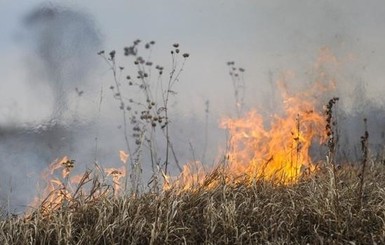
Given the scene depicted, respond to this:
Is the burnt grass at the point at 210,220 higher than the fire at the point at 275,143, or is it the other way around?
the fire at the point at 275,143

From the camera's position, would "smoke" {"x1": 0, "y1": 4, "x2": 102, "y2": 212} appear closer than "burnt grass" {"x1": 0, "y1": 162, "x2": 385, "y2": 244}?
No

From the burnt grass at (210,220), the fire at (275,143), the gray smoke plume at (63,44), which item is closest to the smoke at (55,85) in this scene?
the gray smoke plume at (63,44)

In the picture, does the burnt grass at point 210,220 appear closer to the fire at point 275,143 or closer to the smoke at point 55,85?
the fire at point 275,143

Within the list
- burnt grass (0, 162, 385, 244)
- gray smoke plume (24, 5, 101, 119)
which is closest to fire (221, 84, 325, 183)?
burnt grass (0, 162, 385, 244)

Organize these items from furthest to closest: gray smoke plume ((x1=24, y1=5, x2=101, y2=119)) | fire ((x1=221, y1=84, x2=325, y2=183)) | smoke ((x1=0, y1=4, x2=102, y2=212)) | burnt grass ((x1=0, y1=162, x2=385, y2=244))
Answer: gray smoke plume ((x1=24, y1=5, x2=101, y2=119))
smoke ((x1=0, y1=4, x2=102, y2=212))
fire ((x1=221, y1=84, x2=325, y2=183))
burnt grass ((x1=0, y1=162, x2=385, y2=244))

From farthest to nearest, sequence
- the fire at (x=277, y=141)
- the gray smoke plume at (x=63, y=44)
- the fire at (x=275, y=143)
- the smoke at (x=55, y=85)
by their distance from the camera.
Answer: the gray smoke plume at (x=63, y=44), the smoke at (x=55, y=85), the fire at (x=277, y=141), the fire at (x=275, y=143)

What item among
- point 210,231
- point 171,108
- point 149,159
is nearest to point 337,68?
point 171,108

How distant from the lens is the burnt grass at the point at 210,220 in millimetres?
5285

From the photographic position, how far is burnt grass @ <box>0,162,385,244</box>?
5285 millimetres

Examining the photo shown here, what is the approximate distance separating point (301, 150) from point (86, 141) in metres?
2.58

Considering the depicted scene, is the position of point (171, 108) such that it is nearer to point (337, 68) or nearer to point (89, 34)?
point (89, 34)

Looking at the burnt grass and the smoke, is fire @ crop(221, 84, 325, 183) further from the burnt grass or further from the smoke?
the smoke

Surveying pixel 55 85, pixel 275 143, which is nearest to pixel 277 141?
pixel 275 143

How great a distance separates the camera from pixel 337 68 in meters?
8.79
